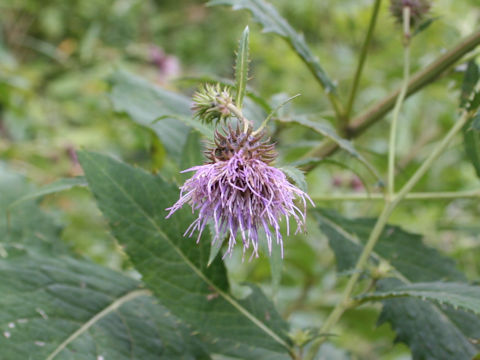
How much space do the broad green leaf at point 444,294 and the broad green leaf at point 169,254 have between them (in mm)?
234

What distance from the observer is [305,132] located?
124 inches

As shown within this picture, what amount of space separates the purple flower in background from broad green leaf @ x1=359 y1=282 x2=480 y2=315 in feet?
0.73

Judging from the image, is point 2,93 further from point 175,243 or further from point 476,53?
point 476,53

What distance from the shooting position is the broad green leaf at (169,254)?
0.88 meters

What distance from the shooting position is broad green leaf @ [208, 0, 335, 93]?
3.56ft

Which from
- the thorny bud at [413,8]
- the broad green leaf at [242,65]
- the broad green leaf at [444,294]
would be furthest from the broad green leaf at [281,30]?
the broad green leaf at [444,294]

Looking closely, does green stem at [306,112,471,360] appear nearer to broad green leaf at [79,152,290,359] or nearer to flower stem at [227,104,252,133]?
broad green leaf at [79,152,290,359]

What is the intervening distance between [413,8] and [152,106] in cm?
74

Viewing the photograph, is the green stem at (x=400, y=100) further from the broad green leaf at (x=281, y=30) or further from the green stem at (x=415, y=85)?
the broad green leaf at (x=281, y=30)

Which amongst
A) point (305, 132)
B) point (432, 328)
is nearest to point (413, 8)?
point (432, 328)

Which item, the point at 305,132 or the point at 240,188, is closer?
the point at 240,188

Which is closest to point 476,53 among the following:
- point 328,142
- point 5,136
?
point 328,142

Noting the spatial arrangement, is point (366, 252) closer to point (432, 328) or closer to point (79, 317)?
point (432, 328)

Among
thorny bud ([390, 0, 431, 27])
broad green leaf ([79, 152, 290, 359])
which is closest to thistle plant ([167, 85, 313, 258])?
broad green leaf ([79, 152, 290, 359])
